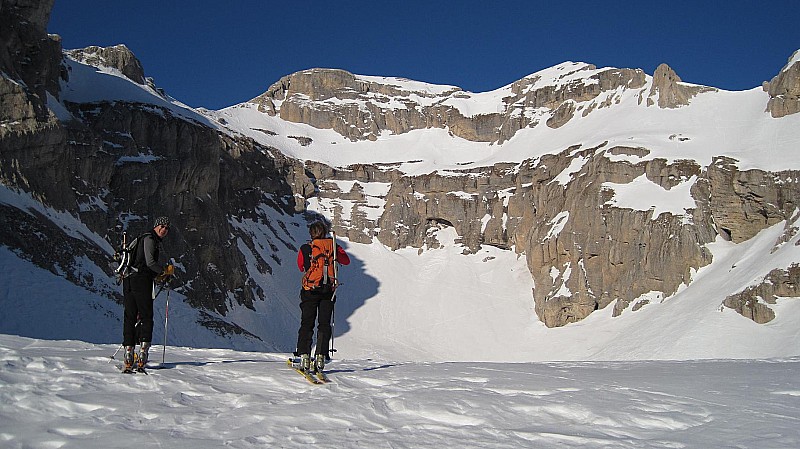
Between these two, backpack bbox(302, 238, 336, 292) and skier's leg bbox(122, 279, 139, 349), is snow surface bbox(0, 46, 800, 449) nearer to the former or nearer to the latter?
skier's leg bbox(122, 279, 139, 349)

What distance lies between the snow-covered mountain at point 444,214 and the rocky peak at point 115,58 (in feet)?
1.08

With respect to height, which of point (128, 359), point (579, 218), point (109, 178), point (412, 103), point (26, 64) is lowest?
point (128, 359)

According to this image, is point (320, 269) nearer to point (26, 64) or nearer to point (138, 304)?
point (138, 304)

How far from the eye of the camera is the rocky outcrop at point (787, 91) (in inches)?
2911

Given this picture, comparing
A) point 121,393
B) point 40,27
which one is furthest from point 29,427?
point 40,27

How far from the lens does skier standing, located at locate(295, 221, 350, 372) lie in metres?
9.28

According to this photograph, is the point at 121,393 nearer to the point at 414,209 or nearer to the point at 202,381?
the point at 202,381

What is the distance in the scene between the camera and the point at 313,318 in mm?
9453

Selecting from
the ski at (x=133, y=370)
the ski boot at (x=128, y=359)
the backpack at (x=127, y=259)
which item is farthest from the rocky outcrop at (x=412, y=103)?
the ski at (x=133, y=370)

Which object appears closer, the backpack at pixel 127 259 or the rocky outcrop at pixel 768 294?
the backpack at pixel 127 259

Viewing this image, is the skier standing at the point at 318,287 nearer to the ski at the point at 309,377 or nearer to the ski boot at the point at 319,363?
the ski boot at the point at 319,363

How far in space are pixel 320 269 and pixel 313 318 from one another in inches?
30.5

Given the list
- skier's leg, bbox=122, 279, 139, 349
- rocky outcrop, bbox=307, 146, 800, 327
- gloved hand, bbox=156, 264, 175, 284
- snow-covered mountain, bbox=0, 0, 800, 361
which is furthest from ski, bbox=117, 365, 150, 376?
rocky outcrop, bbox=307, 146, 800, 327

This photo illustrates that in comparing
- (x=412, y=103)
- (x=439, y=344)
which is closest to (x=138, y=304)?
(x=439, y=344)
